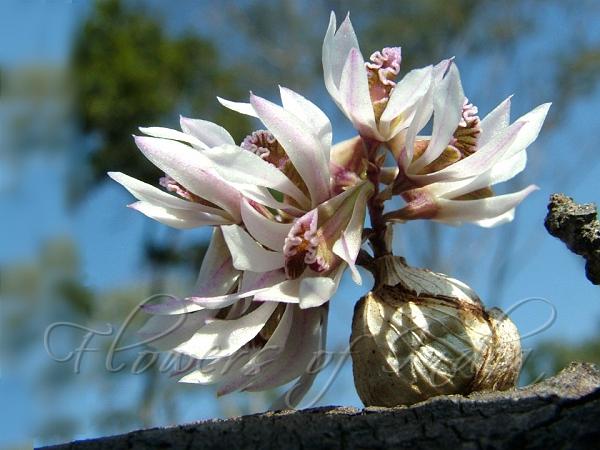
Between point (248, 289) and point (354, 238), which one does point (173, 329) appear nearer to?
point (248, 289)

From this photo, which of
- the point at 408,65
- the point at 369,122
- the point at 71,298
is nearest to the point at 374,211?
the point at 369,122

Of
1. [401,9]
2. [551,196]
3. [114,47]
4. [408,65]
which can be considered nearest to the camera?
[551,196]

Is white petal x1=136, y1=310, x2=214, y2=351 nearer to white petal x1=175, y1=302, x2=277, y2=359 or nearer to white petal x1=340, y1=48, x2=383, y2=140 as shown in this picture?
white petal x1=175, y1=302, x2=277, y2=359

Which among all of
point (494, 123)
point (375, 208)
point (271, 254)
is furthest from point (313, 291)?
point (494, 123)

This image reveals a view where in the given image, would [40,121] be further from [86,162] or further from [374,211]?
[374,211]

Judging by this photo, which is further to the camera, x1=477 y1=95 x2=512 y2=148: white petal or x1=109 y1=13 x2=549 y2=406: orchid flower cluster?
x1=477 y1=95 x2=512 y2=148: white petal

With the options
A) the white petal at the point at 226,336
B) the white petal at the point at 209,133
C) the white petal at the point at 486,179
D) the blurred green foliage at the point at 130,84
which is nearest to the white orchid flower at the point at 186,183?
the white petal at the point at 209,133

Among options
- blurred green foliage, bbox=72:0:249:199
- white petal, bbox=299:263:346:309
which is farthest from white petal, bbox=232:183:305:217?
blurred green foliage, bbox=72:0:249:199
